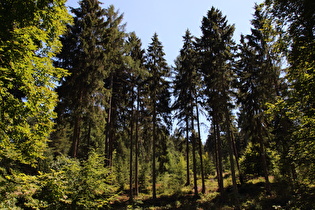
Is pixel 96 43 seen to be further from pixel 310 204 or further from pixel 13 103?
pixel 310 204

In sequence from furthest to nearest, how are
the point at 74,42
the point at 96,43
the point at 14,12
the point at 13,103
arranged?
the point at 96,43 → the point at 74,42 → the point at 14,12 → the point at 13,103

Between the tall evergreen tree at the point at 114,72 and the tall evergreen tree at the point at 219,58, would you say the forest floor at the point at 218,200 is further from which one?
the tall evergreen tree at the point at 114,72

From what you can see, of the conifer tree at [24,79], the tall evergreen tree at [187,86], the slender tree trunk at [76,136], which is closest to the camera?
the conifer tree at [24,79]

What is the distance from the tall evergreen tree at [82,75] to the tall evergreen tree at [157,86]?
6.48 m

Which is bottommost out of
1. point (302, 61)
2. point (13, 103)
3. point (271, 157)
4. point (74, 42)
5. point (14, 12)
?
point (271, 157)

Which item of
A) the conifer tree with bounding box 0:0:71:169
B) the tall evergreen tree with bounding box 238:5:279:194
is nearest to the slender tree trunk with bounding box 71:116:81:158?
the conifer tree with bounding box 0:0:71:169

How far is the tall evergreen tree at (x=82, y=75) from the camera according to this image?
13406 millimetres

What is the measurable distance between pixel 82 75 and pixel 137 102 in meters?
8.44

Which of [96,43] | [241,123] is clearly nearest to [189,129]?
[241,123]

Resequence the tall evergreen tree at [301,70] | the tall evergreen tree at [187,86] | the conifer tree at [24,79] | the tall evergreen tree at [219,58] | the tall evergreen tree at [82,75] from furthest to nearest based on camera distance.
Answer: the tall evergreen tree at [187,86]
the tall evergreen tree at [219,58]
the tall evergreen tree at [82,75]
the tall evergreen tree at [301,70]
the conifer tree at [24,79]

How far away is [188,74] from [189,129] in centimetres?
604

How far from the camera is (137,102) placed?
21312 mm

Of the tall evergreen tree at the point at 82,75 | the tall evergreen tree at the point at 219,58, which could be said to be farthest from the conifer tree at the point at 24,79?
the tall evergreen tree at the point at 219,58

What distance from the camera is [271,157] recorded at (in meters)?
21.2
